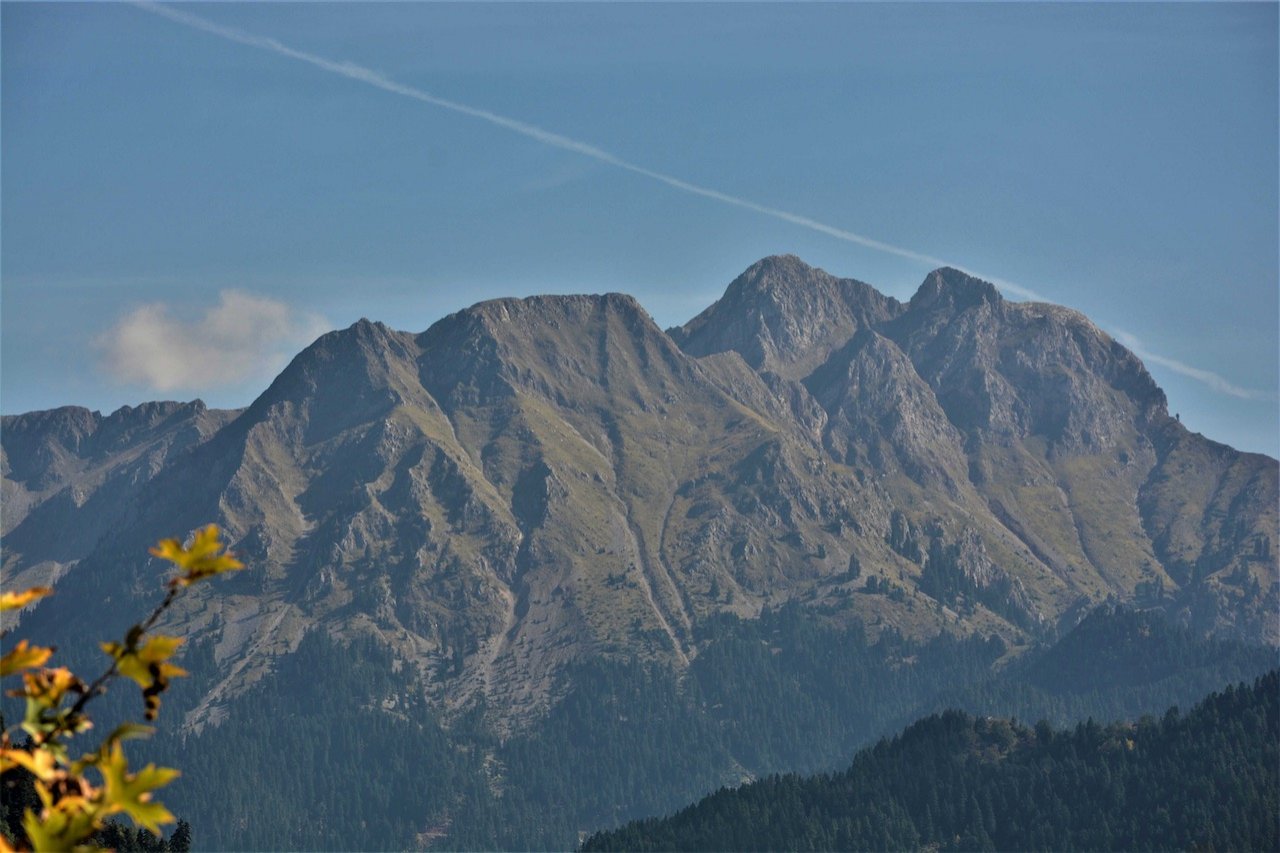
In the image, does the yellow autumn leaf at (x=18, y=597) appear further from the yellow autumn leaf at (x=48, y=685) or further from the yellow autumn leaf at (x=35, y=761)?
the yellow autumn leaf at (x=35, y=761)

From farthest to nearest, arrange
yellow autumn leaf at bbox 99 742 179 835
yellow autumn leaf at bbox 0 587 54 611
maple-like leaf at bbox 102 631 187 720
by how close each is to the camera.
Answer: yellow autumn leaf at bbox 0 587 54 611, maple-like leaf at bbox 102 631 187 720, yellow autumn leaf at bbox 99 742 179 835

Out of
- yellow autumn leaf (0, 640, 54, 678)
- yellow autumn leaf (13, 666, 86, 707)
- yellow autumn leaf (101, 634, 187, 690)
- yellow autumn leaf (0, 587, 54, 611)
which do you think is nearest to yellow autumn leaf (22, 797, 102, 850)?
yellow autumn leaf (13, 666, 86, 707)

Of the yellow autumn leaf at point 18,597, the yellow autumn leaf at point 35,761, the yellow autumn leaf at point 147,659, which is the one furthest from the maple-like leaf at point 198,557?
the yellow autumn leaf at point 35,761

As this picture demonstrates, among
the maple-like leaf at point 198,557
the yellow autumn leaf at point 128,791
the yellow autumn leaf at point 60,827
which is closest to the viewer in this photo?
the yellow autumn leaf at point 60,827

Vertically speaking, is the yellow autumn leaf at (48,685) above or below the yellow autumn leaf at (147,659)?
below

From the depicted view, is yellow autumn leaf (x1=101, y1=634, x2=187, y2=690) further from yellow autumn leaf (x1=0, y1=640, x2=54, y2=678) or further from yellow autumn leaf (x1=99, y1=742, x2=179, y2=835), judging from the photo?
yellow autumn leaf (x1=99, y1=742, x2=179, y2=835)

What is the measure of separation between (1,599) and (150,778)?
1580 millimetres

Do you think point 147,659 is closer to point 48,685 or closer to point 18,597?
point 48,685

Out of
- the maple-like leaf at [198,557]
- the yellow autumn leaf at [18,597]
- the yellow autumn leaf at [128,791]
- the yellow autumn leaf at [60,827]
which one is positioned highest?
the maple-like leaf at [198,557]

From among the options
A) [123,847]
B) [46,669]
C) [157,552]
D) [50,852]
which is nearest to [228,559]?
[157,552]

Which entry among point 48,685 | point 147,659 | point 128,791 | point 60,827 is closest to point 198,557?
point 147,659

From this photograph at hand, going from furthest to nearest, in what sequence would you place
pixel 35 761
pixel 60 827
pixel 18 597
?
pixel 18 597, pixel 35 761, pixel 60 827

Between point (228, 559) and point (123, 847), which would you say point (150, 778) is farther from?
point (123, 847)

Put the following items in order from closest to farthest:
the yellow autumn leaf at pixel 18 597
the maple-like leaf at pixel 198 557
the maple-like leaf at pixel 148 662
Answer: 1. the maple-like leaf at pixel 198 557
2. the maple-like leaf at pixel 148 662
3. the yellow autumn leaf at pixel 18 597
